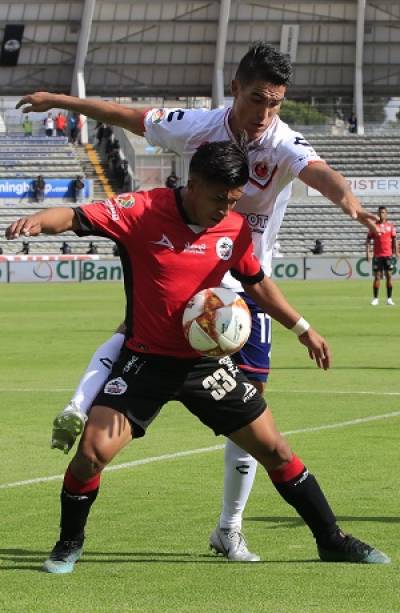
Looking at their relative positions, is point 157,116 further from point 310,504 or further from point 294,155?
point 310,504

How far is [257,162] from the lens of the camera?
25.8 feet

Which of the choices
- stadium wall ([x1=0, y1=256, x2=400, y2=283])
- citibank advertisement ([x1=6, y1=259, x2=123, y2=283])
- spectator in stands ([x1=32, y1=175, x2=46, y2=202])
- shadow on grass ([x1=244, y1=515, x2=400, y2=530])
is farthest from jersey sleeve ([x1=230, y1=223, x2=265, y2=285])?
spectator in stands ([x1=32, y1=175, x2=46, y2=202])

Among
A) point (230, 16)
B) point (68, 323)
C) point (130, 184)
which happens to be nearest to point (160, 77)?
point (230, 16)

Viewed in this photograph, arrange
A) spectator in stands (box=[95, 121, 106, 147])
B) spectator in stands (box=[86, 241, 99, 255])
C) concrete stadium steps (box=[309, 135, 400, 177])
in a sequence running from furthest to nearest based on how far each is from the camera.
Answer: spectator in stands (box=[95, 121, 106, 147]), concrete stadium steps (box=[309, 135, 400, 177]), spectator in stands (box=[86, 241, 99, 255])

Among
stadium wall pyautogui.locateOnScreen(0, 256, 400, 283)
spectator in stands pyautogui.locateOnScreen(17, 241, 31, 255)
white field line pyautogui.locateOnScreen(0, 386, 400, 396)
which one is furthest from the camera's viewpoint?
spectator in stands pyautogui.locateOnScreen(17, 241, 31, 255)

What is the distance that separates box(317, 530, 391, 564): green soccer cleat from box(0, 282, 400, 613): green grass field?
6 centimetres

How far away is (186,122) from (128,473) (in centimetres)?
372

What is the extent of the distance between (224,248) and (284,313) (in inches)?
21.8

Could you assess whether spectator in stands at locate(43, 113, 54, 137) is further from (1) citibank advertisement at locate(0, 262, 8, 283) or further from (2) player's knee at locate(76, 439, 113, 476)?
(2) player's knee at locate(76, 439, 113, 476)

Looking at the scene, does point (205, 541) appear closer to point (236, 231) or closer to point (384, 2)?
point (236, 231)

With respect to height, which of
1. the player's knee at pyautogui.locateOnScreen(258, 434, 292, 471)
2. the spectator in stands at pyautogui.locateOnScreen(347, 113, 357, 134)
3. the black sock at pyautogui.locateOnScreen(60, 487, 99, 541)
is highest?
the player's knee at pyautogui.locateOnScreen(258, 434, 292, 471)

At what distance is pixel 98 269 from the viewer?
165 ft

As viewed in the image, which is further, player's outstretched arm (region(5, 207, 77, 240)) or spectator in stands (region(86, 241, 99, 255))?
spectator in stands (region(86, 241, 99, 255))

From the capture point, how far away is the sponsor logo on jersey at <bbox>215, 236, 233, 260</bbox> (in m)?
7.32
